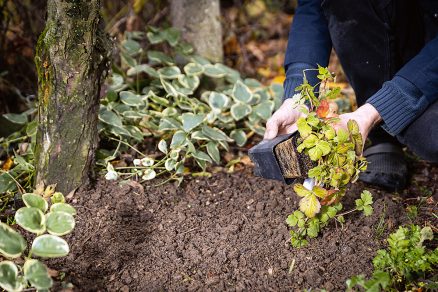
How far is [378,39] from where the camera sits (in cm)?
189

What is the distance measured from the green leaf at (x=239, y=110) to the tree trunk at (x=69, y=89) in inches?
27.6

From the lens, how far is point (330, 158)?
1.42 metres

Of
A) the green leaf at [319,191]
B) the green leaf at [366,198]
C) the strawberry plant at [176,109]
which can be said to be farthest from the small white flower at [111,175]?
the green leaf at [366,198]

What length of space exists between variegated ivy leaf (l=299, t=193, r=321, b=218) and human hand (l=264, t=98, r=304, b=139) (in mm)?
294

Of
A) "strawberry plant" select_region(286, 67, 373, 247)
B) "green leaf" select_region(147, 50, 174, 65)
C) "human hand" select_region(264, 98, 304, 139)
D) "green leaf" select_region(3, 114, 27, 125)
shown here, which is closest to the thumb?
"human hand" select_region(264, 98, 304, 139)

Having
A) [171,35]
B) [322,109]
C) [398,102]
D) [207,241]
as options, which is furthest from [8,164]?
[398,102]

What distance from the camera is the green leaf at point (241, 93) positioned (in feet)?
7.84

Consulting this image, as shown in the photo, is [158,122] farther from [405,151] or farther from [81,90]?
[405,151]

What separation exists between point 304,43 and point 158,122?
74 cm

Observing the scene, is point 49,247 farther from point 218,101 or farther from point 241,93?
point 241,93

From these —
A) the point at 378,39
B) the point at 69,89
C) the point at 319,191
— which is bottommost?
the point at 319,191

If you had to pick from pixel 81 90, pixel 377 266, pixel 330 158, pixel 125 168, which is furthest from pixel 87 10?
pixel 377 266

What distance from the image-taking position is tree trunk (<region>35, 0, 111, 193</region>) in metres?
1.61

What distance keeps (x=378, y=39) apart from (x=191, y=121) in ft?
2.52
